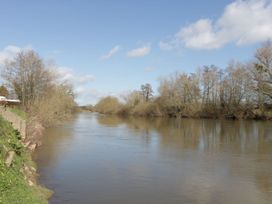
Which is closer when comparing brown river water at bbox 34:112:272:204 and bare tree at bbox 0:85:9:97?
brown river water at bbox 34:112:272:204

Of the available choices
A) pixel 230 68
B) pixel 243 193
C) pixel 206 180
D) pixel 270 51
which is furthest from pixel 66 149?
pixel 230 68

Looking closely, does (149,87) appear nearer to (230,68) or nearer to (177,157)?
(230,68)

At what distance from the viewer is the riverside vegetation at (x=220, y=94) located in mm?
64812

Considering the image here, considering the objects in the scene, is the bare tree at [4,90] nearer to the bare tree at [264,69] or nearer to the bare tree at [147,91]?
the bare tree at [264,69]

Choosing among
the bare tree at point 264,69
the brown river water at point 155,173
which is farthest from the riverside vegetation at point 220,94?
the brown river water at point 155,173

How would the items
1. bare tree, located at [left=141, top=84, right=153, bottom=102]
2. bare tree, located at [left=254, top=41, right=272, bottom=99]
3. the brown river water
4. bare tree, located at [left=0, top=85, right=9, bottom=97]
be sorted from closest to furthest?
the brown river water
bare tree, located at [left=0, top=85, right=9, bottom=97]
bare tree, located at [left=254, top=41, right=272, bottom=99]
bare tree, located at [left=141, top=84, right=153, bottom=102]

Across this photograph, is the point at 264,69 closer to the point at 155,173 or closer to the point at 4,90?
the point at 4,90

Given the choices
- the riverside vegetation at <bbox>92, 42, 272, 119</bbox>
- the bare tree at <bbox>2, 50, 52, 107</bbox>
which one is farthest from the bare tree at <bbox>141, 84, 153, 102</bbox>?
the bare tree at <bbox>2, 50, 52, 107</bbox>

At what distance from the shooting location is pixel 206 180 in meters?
17.1

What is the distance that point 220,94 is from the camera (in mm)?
75688

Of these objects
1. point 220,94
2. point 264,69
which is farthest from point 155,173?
point 220,94

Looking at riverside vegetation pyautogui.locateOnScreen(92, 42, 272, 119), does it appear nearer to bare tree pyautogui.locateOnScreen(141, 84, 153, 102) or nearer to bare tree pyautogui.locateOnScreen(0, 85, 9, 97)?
bare tree pyautogui.locateOnScreen(141, 84, 153, 102)

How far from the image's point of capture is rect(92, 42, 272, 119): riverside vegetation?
6481 cm

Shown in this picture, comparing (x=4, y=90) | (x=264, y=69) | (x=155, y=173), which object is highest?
(x=264, y=69)
